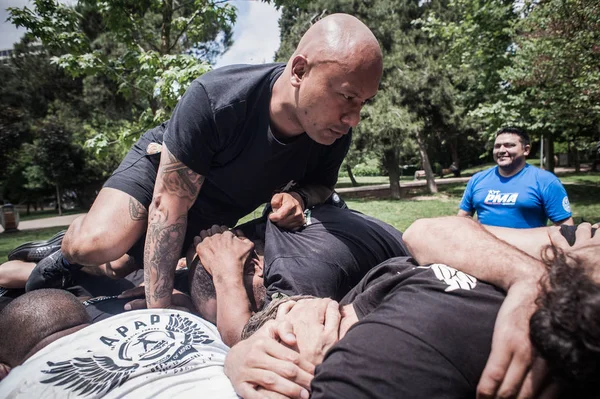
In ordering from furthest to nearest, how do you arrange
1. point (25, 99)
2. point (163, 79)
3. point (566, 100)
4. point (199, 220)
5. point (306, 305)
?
point (25, 99)
point (566, 100)
point (163, 79)
point (199, 220)
point (306, 305)

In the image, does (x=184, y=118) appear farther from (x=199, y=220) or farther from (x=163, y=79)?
(x=163, y=79)

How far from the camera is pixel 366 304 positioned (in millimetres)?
1586

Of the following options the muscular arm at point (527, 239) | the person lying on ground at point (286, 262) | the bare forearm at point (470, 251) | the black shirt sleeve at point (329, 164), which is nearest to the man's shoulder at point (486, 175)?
the black shirt sleeve at point (329, 164)

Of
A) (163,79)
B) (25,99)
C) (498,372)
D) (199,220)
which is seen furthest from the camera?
(25,99)

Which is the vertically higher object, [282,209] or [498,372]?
[282,209]

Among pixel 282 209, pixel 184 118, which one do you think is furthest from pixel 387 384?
pixel 184 118

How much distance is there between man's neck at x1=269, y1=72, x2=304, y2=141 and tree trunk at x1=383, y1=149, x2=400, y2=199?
13838mm

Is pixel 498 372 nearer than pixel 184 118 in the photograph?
Yes

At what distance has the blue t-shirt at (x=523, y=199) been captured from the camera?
4777 mm

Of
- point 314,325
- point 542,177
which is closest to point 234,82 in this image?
point 314,325

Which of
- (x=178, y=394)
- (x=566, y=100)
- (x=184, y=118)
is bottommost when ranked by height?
(x=178, y=394)

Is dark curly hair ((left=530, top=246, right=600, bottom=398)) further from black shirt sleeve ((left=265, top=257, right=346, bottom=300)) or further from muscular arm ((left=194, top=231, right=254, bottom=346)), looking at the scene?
muscular arm ((left=194, top=231, right=254, bottom=346))

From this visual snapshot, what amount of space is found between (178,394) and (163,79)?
4.52m

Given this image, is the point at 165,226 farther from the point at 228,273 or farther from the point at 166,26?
the point at 166,26
